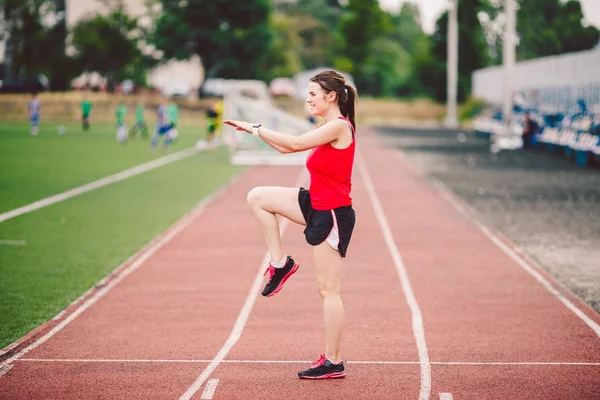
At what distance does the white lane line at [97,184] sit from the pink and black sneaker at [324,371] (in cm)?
1044

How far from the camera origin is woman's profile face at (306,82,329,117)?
6188 mm

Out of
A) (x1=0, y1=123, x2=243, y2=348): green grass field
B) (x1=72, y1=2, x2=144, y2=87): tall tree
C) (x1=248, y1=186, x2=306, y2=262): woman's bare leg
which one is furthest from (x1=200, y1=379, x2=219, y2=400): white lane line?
(x1=72, y1=2, x2=144, y2=87): tall tree

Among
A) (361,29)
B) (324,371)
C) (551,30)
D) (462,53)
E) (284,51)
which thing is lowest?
(324,371)

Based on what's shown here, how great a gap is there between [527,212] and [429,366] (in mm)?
10924

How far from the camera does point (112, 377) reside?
265 inches

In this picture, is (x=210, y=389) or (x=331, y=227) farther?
(x=210, y=389)

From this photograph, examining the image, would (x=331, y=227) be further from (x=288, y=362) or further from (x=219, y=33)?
(x=219, y=33)

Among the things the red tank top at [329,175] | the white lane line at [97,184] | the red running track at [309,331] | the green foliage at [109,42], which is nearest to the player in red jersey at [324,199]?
the red tank top at [329,175]

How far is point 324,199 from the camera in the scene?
6309 mm

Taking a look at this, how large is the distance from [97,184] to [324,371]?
655 inches

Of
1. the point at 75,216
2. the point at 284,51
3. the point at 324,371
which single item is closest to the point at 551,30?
the point at 284,51

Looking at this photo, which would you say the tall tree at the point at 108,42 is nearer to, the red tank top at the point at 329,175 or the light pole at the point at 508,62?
the light pole at the point at 508,62

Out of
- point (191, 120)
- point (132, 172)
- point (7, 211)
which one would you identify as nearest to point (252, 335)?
point (7, 211)

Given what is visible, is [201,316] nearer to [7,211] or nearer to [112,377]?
[112,377]
